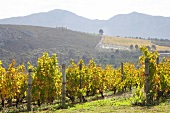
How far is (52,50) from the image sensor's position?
182125 mm

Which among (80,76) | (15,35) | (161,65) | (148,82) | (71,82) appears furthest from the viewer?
(15,35)

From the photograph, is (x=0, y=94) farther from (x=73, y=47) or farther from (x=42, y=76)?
(x=73, y=47)

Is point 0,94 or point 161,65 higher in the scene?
point 161,65

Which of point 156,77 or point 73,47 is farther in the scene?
point 73,47

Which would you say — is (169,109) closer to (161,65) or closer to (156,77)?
(156,77)

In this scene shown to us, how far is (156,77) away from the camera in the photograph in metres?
24.0

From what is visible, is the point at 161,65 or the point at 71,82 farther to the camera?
the point at 71,82

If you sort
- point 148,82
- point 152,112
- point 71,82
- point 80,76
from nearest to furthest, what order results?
point 152,112
point 148,82
point 80,76
point 71,82

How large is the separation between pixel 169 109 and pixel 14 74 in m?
16.7

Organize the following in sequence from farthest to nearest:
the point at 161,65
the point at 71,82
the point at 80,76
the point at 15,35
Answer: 1. the point at 15,35
2. the point at 71,82
3. the point at 80,76
4. the point at 161,65

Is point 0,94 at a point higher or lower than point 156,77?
lower

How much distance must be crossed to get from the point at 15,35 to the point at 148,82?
183354 millimetres

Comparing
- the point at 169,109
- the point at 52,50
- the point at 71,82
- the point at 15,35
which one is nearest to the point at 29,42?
the point at 15,35

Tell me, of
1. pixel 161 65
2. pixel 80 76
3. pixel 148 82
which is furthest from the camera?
pixel 80 76
